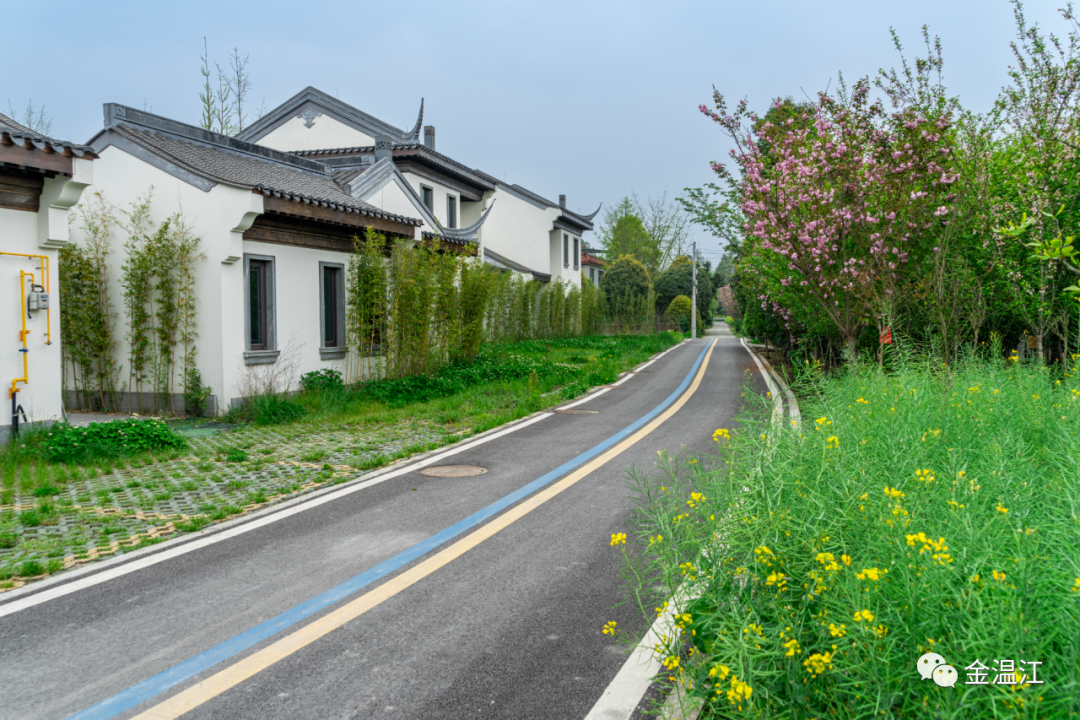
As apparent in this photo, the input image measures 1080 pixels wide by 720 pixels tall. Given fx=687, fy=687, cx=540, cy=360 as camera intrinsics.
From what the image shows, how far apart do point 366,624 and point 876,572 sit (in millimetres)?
2819

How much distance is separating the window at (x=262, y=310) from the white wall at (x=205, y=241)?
0.65m

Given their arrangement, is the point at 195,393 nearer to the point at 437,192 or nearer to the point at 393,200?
the point at 393,200

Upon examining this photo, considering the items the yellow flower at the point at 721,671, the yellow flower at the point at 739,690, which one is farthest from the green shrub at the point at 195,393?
the yellow flower at the point at 739,690

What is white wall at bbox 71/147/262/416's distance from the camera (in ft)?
39.0

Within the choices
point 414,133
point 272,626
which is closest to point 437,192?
point 414,133

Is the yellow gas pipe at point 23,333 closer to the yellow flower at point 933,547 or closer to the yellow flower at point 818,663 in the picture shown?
the yellow flower at point 818,663

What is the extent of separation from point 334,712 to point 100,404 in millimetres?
11992

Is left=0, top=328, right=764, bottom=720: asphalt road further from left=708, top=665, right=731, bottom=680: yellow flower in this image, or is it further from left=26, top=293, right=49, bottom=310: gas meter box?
left=26, top=293, right=49, bottom=310: gas meter box

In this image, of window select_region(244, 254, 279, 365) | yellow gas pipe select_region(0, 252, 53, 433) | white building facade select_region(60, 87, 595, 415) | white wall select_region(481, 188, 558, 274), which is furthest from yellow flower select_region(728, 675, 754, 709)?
white wall select_region(481, 188, 558, 274)

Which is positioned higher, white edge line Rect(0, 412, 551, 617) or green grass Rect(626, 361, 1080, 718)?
green grass Rect(626, 361, 1080, 718)

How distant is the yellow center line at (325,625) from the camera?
10.6ft

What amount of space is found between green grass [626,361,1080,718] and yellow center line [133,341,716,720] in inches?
62.4

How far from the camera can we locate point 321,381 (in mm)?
14086

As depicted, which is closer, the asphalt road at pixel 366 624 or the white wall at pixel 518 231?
the asphalt road at pixel 366 624
